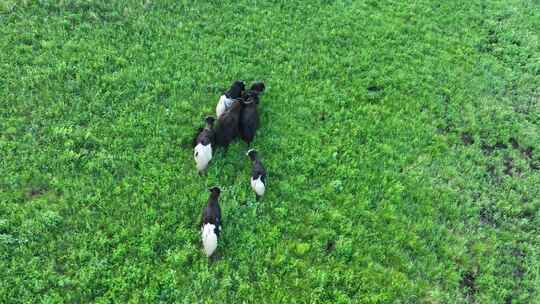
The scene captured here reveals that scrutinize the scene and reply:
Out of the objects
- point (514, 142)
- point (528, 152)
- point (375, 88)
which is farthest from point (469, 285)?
point (375, 88)

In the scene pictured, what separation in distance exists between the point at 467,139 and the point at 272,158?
5.60m

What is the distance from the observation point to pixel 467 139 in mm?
11852

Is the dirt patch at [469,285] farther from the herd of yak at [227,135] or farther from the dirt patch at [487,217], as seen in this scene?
the herd of yak at [227,135]

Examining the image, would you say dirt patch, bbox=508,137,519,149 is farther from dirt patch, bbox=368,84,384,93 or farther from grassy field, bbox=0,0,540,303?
dirt patch, bbox=368,84,384,93

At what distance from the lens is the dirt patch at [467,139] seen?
11750mm

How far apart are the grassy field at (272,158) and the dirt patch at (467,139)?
0.03 meters

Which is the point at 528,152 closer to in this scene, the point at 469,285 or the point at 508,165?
the point at 508,165

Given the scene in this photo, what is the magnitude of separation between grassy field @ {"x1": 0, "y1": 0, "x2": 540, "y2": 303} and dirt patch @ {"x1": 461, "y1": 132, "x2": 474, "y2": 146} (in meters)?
0.03

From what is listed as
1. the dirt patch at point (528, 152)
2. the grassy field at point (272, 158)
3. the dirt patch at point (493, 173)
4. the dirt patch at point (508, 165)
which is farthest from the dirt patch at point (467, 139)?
the dirt patch at point (528, 152)

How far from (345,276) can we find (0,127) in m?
8.04

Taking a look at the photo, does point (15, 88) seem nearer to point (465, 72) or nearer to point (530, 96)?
point (465, 72)

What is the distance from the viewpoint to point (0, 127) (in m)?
9.67

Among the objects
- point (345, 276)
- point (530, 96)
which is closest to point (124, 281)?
point (345, 276)

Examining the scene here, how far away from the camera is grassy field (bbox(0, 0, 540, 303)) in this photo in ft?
26.3
